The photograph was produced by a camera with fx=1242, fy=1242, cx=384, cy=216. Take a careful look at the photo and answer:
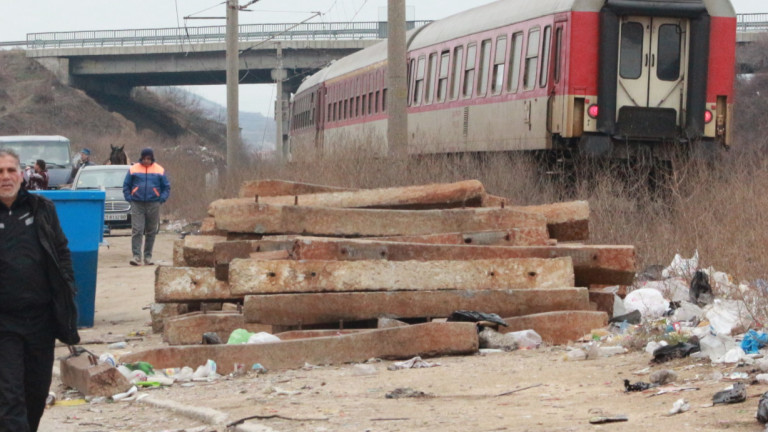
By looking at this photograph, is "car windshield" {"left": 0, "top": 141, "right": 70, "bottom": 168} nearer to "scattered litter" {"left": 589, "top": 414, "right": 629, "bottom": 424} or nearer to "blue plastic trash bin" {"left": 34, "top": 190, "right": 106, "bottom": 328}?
"blue plastic trash bin" {"left": 34, "top": 190, "right": 106, "bottom": 328}

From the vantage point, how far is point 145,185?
60.5 ft

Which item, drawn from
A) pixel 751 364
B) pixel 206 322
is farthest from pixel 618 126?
pixel 751 364

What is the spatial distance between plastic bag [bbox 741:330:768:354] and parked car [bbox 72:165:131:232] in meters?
19.3

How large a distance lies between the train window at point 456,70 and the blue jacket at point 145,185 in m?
4.92

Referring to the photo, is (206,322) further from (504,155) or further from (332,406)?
(504,155)

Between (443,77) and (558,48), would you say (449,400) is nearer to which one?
(558,48)

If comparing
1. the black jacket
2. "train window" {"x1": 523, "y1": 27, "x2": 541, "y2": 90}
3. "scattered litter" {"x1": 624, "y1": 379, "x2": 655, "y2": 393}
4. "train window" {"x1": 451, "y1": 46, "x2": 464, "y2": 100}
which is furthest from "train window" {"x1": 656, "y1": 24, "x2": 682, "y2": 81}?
the black jacket

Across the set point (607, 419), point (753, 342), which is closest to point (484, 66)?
point (753, 342)

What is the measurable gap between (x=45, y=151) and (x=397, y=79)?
18465mm

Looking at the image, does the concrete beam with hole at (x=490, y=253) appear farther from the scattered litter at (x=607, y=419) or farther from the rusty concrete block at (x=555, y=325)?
the scattered litter at (x=607, y=419)

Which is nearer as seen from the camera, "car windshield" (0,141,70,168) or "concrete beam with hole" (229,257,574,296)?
"concrete beam with hole" (229,257,574,296)

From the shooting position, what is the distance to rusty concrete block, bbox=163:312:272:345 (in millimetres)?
9969

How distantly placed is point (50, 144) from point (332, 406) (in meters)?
27.8

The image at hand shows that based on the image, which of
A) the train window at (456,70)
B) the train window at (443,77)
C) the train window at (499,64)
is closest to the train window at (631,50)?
the train window at (499,64)
